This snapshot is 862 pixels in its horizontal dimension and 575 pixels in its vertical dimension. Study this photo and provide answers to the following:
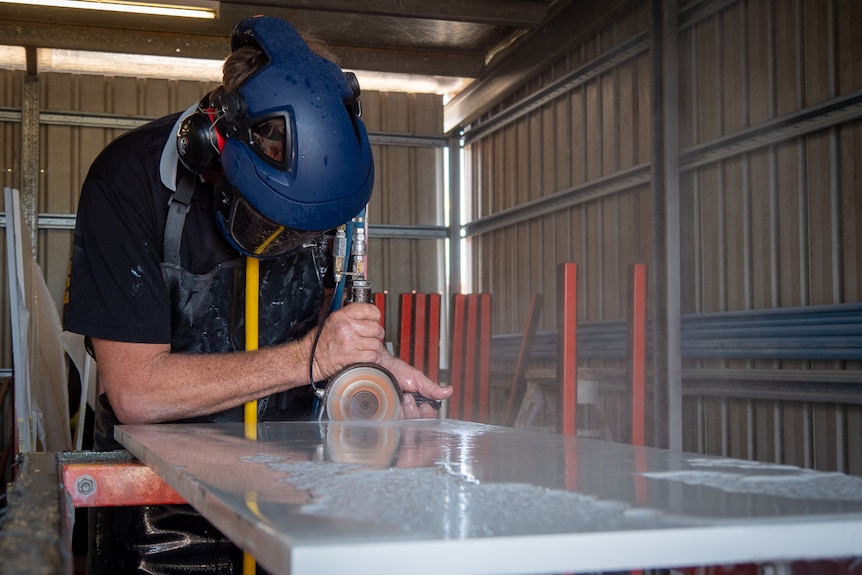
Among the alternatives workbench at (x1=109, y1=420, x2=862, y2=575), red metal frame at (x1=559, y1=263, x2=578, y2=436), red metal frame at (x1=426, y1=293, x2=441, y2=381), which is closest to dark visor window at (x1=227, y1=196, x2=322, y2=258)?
workbench at (x1=109, y1=420, x2=862, y2=575)

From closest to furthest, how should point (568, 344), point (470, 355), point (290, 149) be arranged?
1. point (290, 149)
2. point (568, 344)
3. point (470, 355)

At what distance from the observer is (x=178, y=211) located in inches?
80.0

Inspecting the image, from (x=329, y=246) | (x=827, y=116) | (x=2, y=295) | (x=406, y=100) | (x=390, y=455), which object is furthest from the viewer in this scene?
(x=406, y=100)

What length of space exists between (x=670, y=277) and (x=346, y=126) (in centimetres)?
402

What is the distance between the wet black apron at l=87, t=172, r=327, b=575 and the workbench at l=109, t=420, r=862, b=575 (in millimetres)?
848

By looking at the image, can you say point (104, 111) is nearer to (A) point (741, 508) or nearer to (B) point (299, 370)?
(B) point (299, 370)

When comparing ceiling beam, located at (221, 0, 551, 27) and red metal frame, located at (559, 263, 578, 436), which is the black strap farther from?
ceiling beam, located at (221, 0, 551, 27)

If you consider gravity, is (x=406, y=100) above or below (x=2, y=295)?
above

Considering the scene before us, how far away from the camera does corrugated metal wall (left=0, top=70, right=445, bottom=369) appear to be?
27.8ft

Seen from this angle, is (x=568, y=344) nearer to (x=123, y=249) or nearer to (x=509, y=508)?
(x=123, y=249)

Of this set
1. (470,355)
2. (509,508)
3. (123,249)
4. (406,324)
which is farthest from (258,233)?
(406,324)

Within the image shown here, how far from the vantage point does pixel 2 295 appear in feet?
27.0

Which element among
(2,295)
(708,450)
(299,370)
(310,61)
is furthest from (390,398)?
(2,295)

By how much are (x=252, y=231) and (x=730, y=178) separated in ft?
13.7
